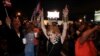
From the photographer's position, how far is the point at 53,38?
313 inches

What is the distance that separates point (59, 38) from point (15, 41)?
2206mm

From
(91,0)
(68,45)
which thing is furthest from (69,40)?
(91,0)

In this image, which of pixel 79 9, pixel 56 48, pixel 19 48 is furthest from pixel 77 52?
pixel 79 9

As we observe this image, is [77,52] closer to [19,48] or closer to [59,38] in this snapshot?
[59,38]

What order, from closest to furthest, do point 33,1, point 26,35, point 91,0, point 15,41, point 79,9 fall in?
point 15,41
point 26,35
point 91,0
point 79,9
point 33,1

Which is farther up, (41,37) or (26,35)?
(26,35)

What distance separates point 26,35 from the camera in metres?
10.7

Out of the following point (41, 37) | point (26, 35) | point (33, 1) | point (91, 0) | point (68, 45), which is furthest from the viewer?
point (33, 1)

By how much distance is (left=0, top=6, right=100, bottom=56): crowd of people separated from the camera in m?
7.45

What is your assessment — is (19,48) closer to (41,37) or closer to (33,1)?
(41,37)

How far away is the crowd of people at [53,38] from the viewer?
745cm

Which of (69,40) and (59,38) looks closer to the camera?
(59,38)

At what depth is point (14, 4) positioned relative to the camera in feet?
117

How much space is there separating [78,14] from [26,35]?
24.2 meters
